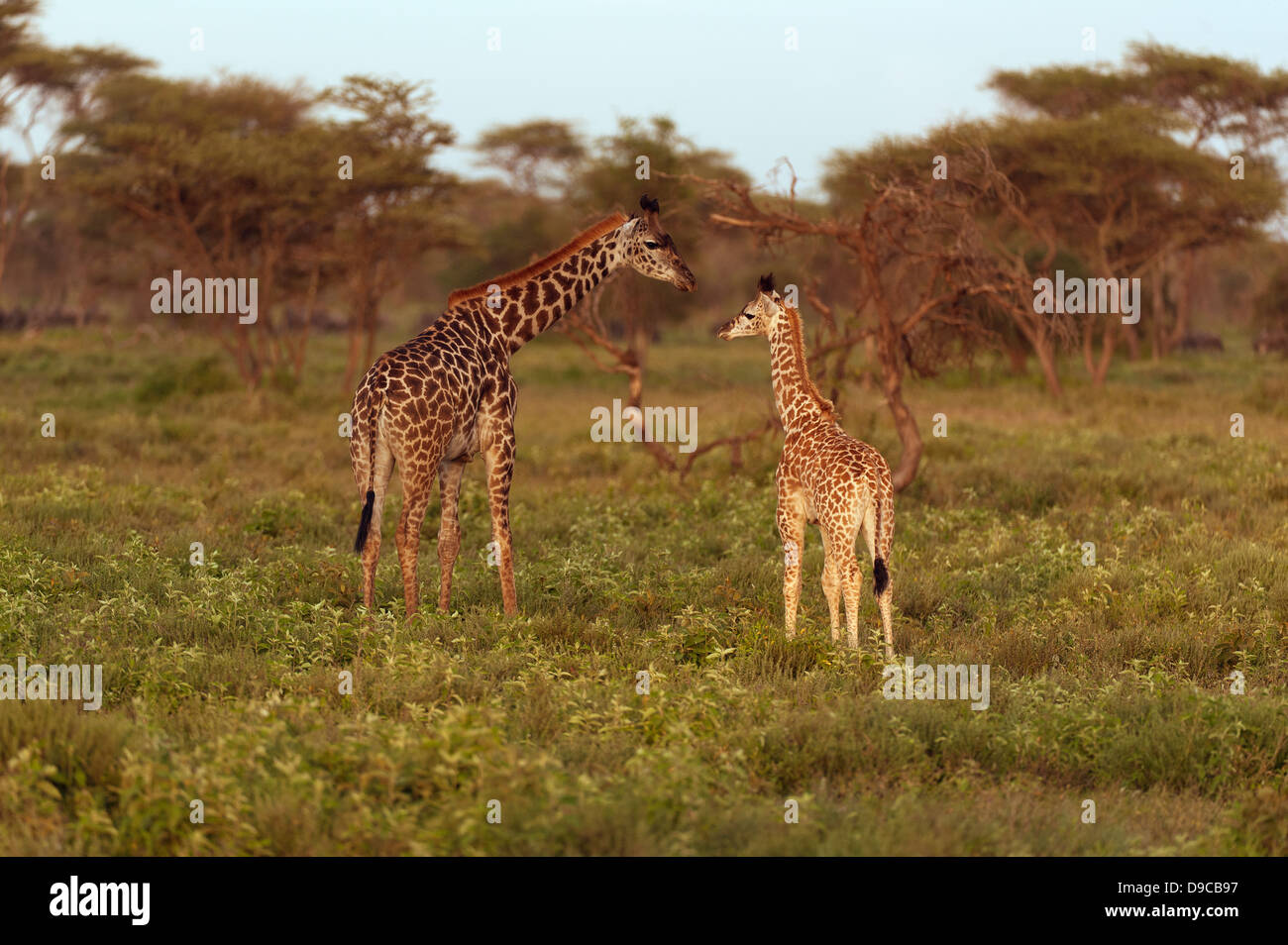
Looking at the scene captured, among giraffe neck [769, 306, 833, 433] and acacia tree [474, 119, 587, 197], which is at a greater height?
acacia tree [474, 119, 587, 197]

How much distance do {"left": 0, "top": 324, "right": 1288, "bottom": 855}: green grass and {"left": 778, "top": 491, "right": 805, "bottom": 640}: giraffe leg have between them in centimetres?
21

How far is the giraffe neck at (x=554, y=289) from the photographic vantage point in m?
8.52

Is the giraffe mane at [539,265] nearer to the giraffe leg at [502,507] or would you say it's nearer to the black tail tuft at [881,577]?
the giraffe leg at [502,507]

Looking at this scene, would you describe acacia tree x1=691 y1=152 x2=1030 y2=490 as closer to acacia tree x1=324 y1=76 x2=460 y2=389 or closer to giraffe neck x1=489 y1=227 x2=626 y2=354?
giraffe neck x1=489 y1=227 x2=626 y2=354

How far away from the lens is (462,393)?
7.58 meters

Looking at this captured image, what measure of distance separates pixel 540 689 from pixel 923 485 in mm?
7092

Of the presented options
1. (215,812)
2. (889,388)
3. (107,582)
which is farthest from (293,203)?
(215,812)

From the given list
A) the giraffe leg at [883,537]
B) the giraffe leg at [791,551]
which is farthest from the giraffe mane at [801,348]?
the giraffe leg at [883,537]

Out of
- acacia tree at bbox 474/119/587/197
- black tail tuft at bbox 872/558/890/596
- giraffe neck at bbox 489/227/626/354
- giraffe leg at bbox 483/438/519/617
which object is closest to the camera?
black tail tuft at bbox 872/558/890/596

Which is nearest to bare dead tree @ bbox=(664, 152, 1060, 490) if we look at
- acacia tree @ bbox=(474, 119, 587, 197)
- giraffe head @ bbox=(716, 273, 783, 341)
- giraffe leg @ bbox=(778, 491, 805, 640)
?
giraffe head @ bbox=(716, 273, 783, 341)

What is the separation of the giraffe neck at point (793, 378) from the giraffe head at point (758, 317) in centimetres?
6

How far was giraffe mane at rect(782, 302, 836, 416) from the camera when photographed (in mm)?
7711

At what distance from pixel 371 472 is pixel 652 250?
255 cm
